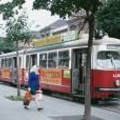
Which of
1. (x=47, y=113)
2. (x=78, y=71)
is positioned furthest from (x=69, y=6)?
(x=78, y=71)

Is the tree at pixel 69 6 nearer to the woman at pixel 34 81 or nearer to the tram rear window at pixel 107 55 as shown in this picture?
the woman at pixel 34 81

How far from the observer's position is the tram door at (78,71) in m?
24.0

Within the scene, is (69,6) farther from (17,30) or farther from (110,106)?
(17,30)

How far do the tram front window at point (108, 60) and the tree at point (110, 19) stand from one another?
1095 centimetres

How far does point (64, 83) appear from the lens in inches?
1010

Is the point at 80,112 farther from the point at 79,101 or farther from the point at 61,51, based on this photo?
the point at 61,51

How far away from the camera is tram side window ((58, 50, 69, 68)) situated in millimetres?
25609

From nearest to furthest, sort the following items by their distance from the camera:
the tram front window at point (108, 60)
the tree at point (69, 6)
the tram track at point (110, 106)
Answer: the tree at point (69, 6), the tram track at point (110, 106), the tram front window at point (108, 60)

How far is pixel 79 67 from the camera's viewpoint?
24.3 meters

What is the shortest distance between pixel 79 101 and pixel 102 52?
3.19m

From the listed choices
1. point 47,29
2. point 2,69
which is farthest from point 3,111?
point 47,29

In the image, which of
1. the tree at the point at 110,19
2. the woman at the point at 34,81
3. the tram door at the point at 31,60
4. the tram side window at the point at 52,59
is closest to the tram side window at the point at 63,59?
the tram side window at the point at 52,59

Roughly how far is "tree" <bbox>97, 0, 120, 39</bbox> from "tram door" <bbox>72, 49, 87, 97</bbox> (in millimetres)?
9959

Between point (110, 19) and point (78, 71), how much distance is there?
11.6 m
